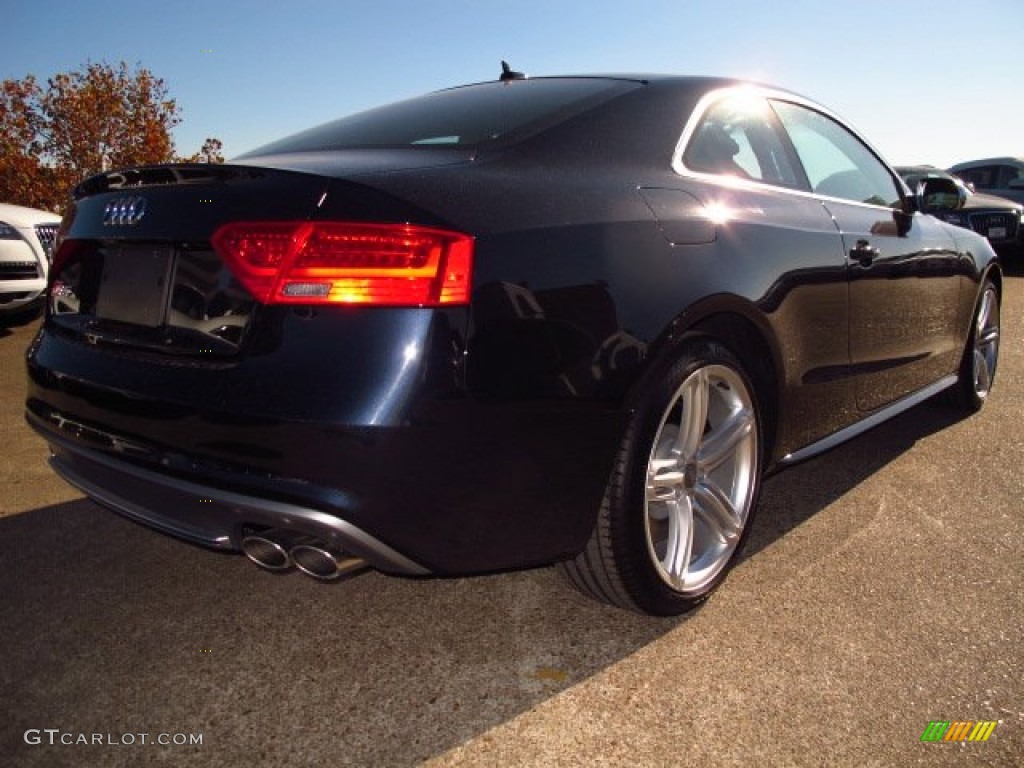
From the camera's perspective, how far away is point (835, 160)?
11.4 ft

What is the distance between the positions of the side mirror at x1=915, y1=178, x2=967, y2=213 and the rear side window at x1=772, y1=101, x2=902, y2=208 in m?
0.28

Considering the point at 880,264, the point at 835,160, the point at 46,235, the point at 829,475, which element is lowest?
the point at 829,475

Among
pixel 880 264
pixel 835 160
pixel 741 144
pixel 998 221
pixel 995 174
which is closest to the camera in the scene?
pixel 741 144

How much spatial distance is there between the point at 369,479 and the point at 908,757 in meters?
1.28

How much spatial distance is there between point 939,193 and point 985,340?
3.77 feet

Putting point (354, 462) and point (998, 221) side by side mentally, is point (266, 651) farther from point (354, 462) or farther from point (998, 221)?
point (998, 221)

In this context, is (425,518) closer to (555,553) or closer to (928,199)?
(555,553)

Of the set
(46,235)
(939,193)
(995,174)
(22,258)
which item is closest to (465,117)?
(939,193)

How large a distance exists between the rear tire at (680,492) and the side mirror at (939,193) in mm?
2100

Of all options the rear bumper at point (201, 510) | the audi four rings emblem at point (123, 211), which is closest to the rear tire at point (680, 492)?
the rear bumper at point (201, 510)

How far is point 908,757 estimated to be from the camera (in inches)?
70.4

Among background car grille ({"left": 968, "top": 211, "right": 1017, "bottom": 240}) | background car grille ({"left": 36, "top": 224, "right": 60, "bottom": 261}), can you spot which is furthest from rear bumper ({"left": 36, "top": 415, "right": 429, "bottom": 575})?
background car grille ({"left": 968, "top": 211, "right": 1017, "bottom": 240})

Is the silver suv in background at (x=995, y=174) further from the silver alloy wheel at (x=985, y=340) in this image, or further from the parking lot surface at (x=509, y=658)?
the parking lot surface at (x=509, y=658)

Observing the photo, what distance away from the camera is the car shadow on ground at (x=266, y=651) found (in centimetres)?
187
